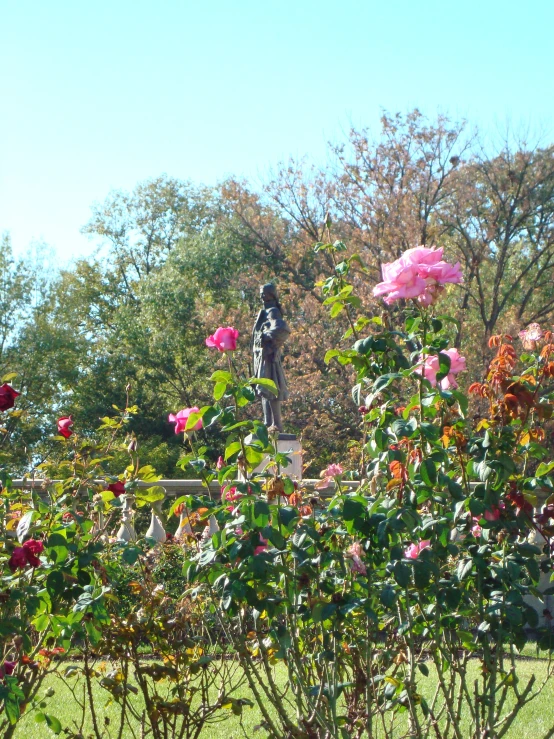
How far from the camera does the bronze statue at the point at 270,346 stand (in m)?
10.8

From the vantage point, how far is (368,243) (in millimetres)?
19922

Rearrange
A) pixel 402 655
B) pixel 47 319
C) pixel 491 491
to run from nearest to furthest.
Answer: pixel 491 491
pixel 402 655
pixel 47 319

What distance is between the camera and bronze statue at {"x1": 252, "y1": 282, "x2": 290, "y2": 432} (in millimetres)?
10812

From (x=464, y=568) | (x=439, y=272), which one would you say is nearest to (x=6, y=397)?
(x=439, y=272)

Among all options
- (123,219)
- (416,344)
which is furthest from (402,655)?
(123,219)

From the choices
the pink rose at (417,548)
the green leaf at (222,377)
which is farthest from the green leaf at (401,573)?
the green leaf at (222,377)

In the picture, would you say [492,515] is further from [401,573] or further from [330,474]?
[330,474]

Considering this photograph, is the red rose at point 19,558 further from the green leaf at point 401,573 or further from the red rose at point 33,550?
the green leaf at point 401,573

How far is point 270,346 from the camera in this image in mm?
10938

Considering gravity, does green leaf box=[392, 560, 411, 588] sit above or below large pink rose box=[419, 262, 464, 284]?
below

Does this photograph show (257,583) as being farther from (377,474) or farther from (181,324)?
(181,324)

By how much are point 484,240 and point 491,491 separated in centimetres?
1793

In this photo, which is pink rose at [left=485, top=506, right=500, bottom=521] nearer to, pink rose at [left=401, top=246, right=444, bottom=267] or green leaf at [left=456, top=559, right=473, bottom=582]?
green leaf at [left=456, top=559, right=473, bottom=582]

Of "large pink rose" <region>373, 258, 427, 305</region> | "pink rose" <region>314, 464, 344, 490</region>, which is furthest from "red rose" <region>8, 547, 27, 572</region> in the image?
"large pink rose" <region>373, 258, 427, 305</region>
